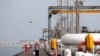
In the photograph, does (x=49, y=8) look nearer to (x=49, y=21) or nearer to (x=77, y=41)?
(x=49, y=21)

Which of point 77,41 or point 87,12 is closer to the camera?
point 77,41

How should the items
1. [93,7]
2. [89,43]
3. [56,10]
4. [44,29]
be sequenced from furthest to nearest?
1. [44,29]
2. [93,7]
3. [56,10]
4. [89,43]

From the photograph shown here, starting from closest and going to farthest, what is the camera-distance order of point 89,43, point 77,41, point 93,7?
point 89,43 < point 77,41 < point 93,7

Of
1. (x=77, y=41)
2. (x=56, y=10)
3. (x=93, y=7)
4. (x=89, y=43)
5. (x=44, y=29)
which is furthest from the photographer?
(x=44, y=29)

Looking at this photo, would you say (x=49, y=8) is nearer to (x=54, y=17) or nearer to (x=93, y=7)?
(x=54, y=17)

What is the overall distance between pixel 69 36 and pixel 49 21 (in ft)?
138

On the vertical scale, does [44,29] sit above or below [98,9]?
below

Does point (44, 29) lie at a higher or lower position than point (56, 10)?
lower

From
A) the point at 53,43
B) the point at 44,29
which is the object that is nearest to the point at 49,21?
the point at 44,29

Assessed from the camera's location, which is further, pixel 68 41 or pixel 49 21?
pixel 49 21

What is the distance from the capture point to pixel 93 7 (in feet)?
176

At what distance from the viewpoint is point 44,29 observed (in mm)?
76688

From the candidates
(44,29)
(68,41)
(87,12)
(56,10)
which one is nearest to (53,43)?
(68,41)

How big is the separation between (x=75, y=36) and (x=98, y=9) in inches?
1710
